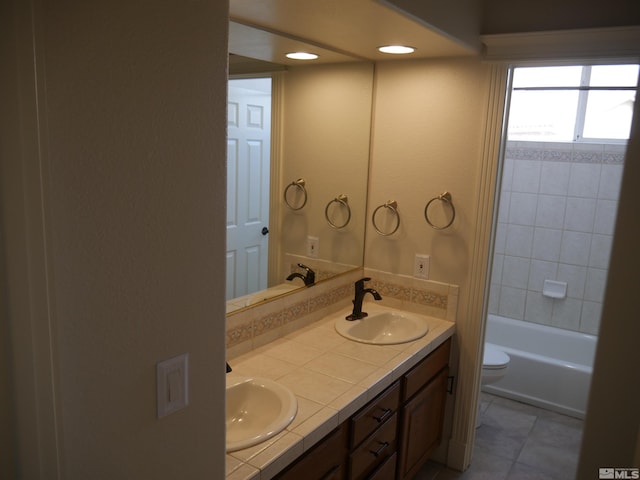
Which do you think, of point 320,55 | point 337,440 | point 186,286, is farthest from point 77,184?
point 320,55

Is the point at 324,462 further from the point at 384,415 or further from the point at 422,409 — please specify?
the point at 422,409

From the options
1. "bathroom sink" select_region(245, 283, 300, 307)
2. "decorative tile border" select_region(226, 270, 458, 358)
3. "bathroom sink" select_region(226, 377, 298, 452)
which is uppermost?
"bathroom sink" select_region(245, 283, 300, 307)

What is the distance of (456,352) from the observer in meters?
2.68

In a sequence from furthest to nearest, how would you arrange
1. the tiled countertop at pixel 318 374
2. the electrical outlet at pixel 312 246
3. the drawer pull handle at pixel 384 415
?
the electrical outlet at pixel 312 246, the drawer pull handle at pixel 384 415, the tiled countertop at pixel 318 374

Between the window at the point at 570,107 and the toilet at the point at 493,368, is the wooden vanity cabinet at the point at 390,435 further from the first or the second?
the window at the point at 570,107

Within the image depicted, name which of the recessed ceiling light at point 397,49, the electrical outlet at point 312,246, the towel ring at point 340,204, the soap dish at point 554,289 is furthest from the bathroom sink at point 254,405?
the soap dish at point 554,289

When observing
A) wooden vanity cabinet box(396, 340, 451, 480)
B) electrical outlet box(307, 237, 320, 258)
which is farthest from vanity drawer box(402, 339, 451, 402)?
electrical outlet box(307, 237, 320, 258)

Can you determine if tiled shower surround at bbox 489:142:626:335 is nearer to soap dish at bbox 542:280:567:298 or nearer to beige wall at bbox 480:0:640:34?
soap dish at bbox 542:280:567:298

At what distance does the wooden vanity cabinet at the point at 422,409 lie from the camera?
2264 mm

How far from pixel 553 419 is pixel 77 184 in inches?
136

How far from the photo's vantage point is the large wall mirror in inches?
83.1

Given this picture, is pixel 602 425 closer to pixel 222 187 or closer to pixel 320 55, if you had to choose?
pixel 222 187

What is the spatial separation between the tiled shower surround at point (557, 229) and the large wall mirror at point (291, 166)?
1824 millimetres
